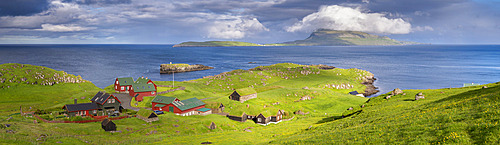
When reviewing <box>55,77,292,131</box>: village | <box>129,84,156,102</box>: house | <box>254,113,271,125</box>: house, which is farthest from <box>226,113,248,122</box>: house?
<box>129,84,156,102</box>: house

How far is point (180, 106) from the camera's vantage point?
3285 inches

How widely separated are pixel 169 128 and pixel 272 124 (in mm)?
29217

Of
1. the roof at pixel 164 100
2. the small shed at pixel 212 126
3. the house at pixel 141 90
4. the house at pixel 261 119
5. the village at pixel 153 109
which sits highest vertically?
the house at pixel 141 90

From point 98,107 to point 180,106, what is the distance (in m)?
22.5

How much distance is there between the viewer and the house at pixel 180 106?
8306 cm

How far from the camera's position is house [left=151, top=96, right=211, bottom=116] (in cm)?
8306

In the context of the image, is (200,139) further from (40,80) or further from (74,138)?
(40,80)

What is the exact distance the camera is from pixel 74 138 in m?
48.4

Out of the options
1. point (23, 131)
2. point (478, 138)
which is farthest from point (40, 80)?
point (478, 138)

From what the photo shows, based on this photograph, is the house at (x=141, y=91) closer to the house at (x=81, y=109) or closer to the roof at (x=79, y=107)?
the house at (x=81, y=109)

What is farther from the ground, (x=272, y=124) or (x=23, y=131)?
(x=23, y=131)

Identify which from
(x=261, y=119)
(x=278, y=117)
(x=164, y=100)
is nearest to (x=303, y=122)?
(x=278, y=117)

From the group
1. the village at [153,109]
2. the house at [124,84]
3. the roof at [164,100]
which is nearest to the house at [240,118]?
the village at [153,109]

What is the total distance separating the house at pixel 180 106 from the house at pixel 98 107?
11308 millimetres
